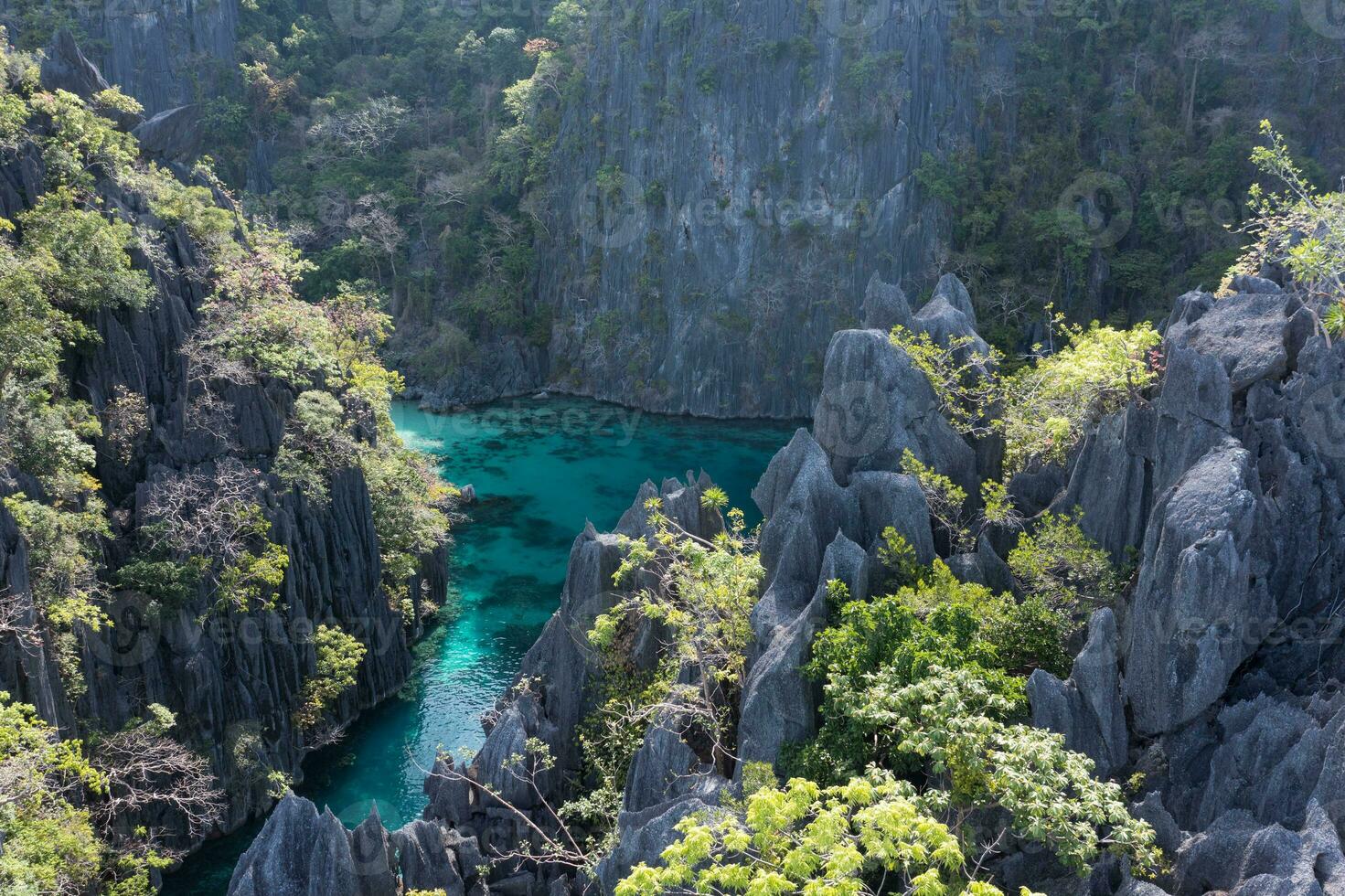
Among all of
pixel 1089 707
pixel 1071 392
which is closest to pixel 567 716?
pixel 1089 707

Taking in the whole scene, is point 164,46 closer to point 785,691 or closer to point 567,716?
point 567,716

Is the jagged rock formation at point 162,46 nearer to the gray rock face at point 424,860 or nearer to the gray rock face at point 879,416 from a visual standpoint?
the gray rock face at point 879,416

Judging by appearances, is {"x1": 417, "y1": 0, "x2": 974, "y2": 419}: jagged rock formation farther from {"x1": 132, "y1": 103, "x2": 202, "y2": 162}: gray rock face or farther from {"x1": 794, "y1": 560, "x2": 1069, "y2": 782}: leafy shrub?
{"x1": 794, "y1": 560, "x2": 1069, "y2": 782}: leafy shrub

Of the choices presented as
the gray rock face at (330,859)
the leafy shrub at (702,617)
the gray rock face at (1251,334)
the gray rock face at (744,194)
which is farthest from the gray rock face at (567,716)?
the gray rock face at (744,194)

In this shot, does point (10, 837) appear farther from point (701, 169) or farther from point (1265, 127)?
point (701, 169)

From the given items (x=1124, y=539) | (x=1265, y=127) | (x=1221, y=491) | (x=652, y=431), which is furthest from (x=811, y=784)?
(x=652, y=431)
